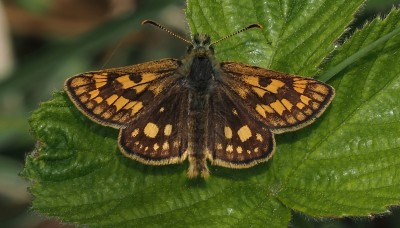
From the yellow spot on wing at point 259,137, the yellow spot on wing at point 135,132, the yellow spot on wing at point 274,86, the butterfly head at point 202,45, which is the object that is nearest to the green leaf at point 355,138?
the yellow spot on wing at point 259,137

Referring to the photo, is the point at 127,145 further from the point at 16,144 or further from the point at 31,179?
the point at 16,144

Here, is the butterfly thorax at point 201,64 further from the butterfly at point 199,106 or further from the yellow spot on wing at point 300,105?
the yellow spot on wing at point 300,105

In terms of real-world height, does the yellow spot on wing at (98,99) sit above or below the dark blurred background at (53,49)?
below

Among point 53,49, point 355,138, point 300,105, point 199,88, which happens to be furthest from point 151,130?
point 53,49

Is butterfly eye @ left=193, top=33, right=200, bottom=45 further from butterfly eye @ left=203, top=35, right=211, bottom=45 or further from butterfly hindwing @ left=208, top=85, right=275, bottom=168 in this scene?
butterfly hindwing @ left=208, top=85, right=275, bottom=168

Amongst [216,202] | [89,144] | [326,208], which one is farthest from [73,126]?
[326,208]

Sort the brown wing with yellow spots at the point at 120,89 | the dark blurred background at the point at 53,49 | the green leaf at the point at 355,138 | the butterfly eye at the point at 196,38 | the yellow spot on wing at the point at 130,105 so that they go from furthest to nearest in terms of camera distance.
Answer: the dark blurred background at the point at 53,49
the butterfly eye at the point at 196,38
the yellow spot on wing at the point at 130,105
the brown wing with yellow spots at the point at 120,89
the green leaf at the point at 355,138
